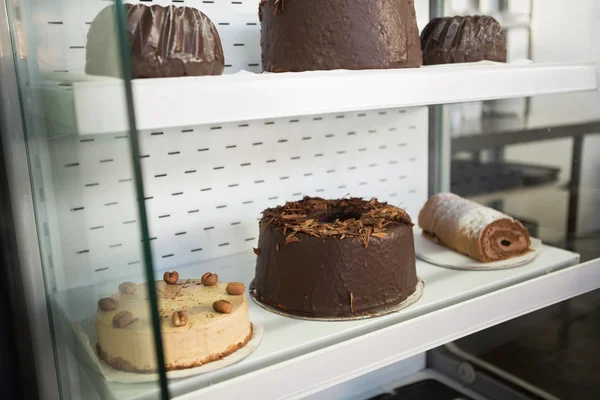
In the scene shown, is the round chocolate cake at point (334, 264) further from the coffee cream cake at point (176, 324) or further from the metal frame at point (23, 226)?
the metal frame at point (23, 226)

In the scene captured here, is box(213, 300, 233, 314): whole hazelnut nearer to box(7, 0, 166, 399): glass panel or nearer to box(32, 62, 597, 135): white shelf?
box(7, 0, 166, 399): glass panel

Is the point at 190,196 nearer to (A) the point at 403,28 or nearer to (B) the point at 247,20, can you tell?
(B) the point at 247,20

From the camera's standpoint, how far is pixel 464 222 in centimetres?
129

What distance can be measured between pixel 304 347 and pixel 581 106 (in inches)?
38.3

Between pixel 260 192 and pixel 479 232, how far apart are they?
0.50 m

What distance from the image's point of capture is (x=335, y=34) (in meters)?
0.92

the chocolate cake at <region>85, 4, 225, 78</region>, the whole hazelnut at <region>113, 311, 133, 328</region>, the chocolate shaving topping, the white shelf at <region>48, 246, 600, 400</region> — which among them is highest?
the chocolate cake at <region>85, 4, 225, 78</region>

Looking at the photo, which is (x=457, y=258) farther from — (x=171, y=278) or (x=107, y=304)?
(x=107, y=304)

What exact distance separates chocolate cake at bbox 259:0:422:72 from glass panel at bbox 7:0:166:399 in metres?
0.35

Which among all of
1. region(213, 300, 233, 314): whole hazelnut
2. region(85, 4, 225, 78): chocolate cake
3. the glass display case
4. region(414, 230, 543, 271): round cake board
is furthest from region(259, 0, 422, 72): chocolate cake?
region(414, 230, 543, 271): round cake board

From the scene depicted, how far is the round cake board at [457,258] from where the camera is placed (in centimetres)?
123

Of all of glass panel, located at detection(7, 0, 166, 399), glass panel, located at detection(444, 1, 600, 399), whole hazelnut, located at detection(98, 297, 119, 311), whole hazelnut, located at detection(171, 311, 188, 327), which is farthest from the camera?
glass panel, located at detection(444, 1, 600, 399)

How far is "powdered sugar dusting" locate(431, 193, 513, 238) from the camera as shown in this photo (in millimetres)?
1265

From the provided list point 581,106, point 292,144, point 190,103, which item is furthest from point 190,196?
point 581,106
